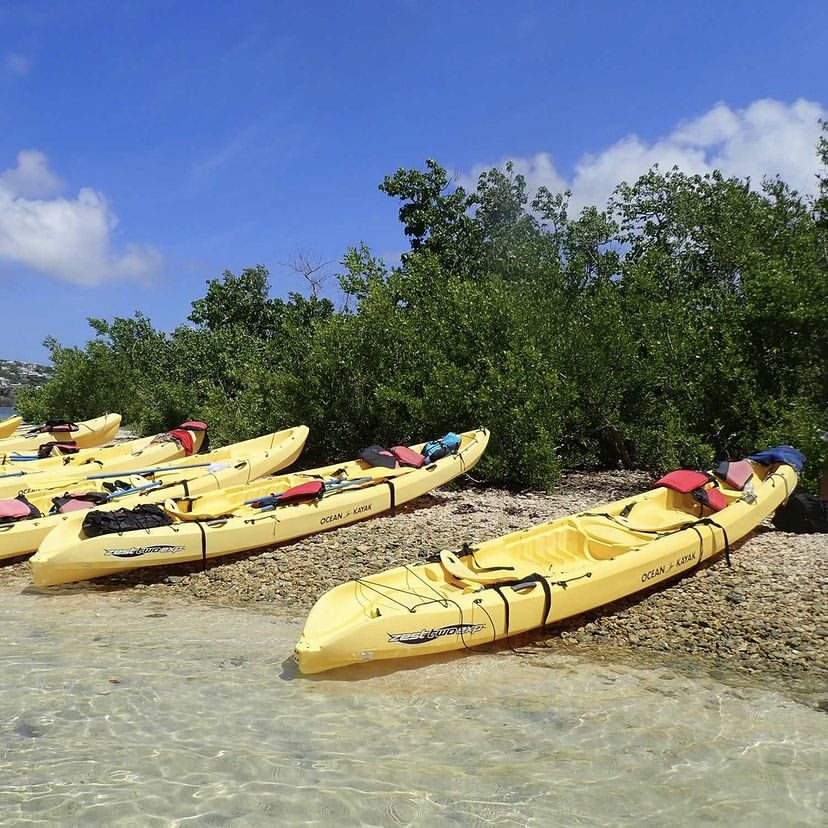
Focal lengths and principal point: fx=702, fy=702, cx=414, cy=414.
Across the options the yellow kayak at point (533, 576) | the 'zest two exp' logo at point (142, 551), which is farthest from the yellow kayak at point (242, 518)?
the yellow kayak at point (533, 576)

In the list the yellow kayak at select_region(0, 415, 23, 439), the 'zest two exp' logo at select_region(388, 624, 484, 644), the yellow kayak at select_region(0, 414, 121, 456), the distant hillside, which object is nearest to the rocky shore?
the 'zest two exp' logo at select_region(388, 624, 484, 644)

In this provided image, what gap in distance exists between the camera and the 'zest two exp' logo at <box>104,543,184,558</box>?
7348 mm

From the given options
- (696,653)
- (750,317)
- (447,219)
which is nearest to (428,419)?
(750,317)

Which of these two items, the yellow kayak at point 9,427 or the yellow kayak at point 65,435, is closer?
the yellow kayak at point 65,435

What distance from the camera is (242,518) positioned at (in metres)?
8.22

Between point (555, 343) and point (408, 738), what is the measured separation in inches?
361

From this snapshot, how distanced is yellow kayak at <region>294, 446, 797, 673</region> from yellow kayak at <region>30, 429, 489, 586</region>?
2616 millimetres

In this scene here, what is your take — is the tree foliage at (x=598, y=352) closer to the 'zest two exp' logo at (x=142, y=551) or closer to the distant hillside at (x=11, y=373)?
the 'zest two exp' logo at (x=142, y=551)

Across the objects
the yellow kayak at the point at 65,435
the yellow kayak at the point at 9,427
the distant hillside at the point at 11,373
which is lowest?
the yellow kayak at the point at 65,435

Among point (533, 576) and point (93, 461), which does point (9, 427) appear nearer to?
point (93, 461)

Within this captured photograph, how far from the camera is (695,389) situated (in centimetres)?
1104

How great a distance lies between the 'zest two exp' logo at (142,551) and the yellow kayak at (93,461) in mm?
4078

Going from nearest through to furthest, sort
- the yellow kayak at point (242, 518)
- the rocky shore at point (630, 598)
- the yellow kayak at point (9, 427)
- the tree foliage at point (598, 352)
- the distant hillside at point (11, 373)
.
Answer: the rocky shore at point (630, 598) < the yellow kayak at point (242, 518) < the tree foliage at point (598, 352) < the yellow kayak at point (9, 427) < the distant hillside at point (11, 373)

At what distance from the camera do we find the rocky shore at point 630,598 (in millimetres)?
5570
